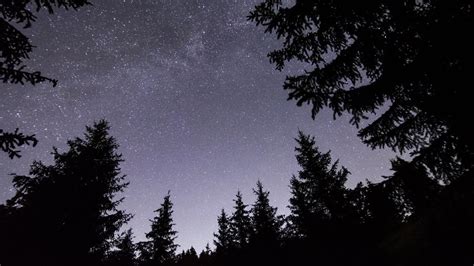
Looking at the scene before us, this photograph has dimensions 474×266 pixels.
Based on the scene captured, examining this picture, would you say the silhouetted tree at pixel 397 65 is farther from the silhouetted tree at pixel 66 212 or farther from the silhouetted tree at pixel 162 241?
the silhouetted tree at pixel 162 241

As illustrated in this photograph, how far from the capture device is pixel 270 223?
20328mm

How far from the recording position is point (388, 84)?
6.13m

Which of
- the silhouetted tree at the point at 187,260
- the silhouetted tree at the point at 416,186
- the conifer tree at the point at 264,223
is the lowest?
the silhouetted tree at the point at 416,186

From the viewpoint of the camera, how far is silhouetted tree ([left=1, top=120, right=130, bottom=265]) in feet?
37.2

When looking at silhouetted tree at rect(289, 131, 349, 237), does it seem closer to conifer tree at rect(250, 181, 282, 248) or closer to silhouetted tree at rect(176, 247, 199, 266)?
conifer tree at rect(250, 181, 282, 248)

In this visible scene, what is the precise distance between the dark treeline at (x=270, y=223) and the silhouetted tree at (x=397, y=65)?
1.06 metres

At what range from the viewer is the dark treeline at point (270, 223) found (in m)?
5.40

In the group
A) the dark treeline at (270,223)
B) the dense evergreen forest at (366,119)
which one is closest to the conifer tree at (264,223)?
the dark treeline at (270,223)

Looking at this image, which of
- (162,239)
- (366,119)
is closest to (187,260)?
(162,239)

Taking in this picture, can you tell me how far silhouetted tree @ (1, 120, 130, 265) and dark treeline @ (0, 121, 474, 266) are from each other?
0.03 metres

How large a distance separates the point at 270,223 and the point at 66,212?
1262 centimetres

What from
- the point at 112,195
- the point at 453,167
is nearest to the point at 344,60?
the point at 453,167

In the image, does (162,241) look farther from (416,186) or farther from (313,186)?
(416,186)

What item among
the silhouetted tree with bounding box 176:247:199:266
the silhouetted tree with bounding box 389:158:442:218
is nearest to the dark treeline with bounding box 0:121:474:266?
the silhouetted tree with bounding box 389:158:442:218
